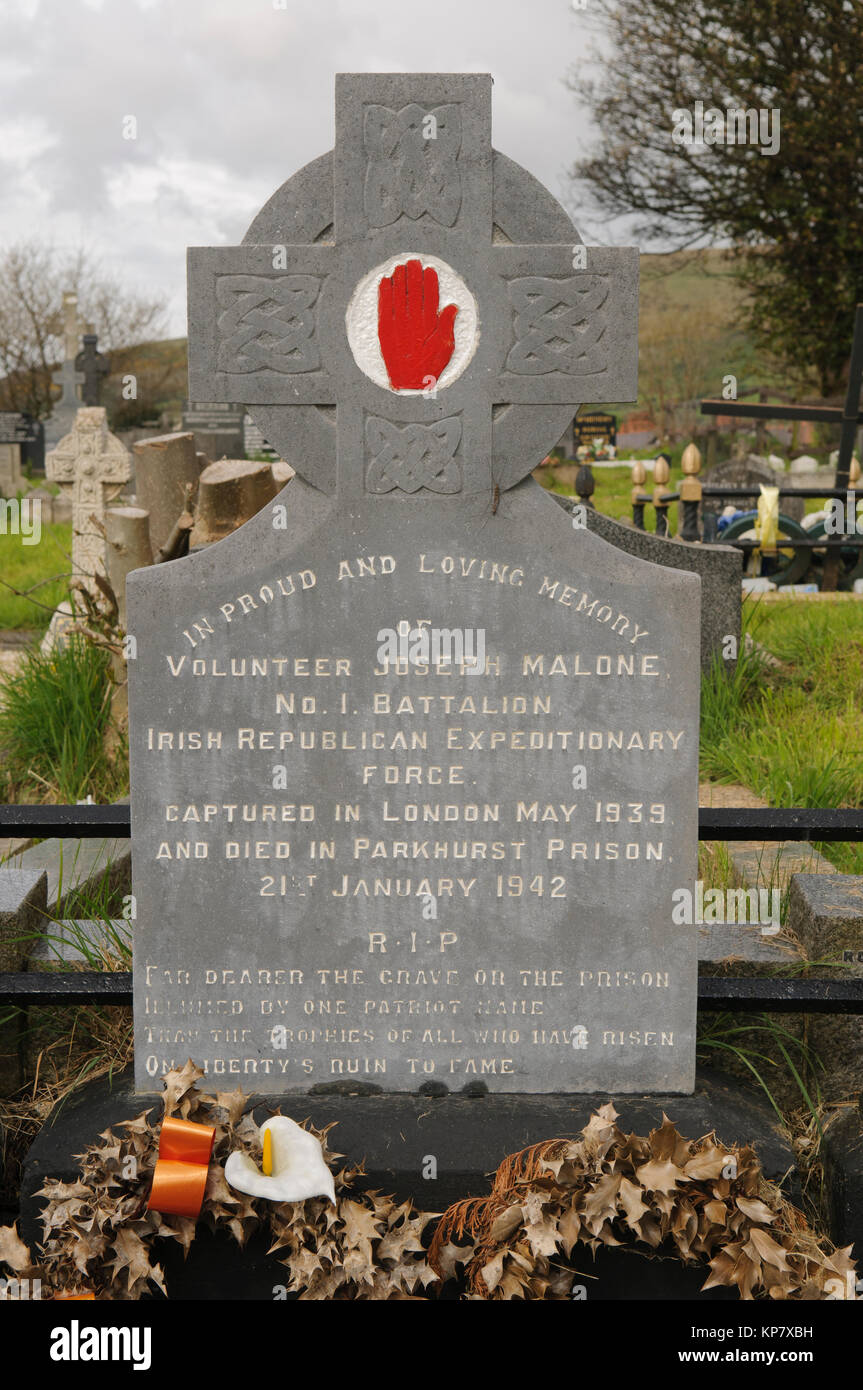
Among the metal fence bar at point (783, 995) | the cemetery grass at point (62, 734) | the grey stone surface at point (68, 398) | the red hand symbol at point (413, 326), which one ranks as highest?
the grey stone surface at point (68, 398)

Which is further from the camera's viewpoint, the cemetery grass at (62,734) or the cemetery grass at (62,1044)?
the cemetery grass at (62,734)

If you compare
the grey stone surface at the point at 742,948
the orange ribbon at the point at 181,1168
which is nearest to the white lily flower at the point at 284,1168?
the orange ribbon at the point at 181,1168

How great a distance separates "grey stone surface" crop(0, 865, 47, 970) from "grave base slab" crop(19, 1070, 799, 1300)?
1.52 feet

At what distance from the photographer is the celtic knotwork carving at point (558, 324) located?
110 inches

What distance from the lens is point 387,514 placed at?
112 inches

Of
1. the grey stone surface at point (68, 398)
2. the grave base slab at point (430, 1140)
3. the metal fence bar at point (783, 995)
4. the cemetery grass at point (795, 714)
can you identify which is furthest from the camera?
the grey stone surface at point (68, 398)

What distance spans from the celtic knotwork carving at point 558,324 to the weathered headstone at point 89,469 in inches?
273

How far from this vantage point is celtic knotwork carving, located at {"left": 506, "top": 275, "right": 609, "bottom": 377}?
9.16 feet

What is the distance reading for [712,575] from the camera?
6594 mm

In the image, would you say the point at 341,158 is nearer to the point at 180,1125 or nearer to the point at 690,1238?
the point at 180,1125

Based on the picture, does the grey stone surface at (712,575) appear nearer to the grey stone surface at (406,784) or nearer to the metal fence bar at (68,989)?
the grey stone surface at (406,784)

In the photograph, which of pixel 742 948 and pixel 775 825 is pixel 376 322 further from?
pixel 742 948

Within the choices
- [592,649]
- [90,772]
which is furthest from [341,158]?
[90,772]

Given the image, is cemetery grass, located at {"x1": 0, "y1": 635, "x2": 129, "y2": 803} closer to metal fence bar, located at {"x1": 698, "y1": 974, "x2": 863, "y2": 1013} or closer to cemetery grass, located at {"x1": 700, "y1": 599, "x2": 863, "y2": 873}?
cemetery grass, located at {"x1": 700, "y1": 599, "x2": 863, "y2": 873}
